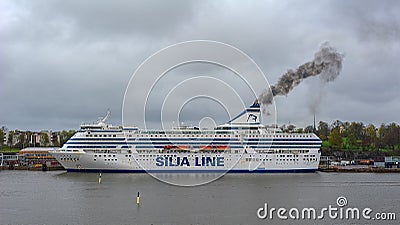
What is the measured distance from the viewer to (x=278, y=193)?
31.8 m

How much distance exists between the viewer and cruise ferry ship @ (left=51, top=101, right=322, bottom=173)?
153 ft

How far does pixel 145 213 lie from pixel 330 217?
9103 millimetres

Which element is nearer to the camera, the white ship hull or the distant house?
the white ship hull

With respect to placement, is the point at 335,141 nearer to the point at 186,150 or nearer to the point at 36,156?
the point at 186,150

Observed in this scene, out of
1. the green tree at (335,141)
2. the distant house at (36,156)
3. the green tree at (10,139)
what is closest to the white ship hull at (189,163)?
the distant house at (36,156)

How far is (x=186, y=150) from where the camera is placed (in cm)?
4772

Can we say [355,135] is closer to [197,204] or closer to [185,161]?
[185,161]

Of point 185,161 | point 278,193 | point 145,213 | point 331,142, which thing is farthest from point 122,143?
point 331,142

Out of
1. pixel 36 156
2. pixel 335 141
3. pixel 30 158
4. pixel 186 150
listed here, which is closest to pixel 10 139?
pixel 36 156

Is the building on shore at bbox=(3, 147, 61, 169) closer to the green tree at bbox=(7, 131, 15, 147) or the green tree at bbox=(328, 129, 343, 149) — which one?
the green tree at bbox=(7, 131, 15, 147)

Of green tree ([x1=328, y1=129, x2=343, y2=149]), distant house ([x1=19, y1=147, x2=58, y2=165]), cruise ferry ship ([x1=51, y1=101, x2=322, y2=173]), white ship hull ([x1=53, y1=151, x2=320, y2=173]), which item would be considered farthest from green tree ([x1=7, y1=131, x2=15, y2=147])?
green tree ([x1=328, y1=129, x2=343, y2=149])

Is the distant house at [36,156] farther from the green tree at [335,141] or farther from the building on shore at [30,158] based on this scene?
the green tree at [335,141]

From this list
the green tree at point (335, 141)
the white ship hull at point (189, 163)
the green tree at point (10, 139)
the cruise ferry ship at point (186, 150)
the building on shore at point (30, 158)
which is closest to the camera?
the white ship hull at point (189, 163)

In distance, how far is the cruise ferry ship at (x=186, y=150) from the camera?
46.6 metres
